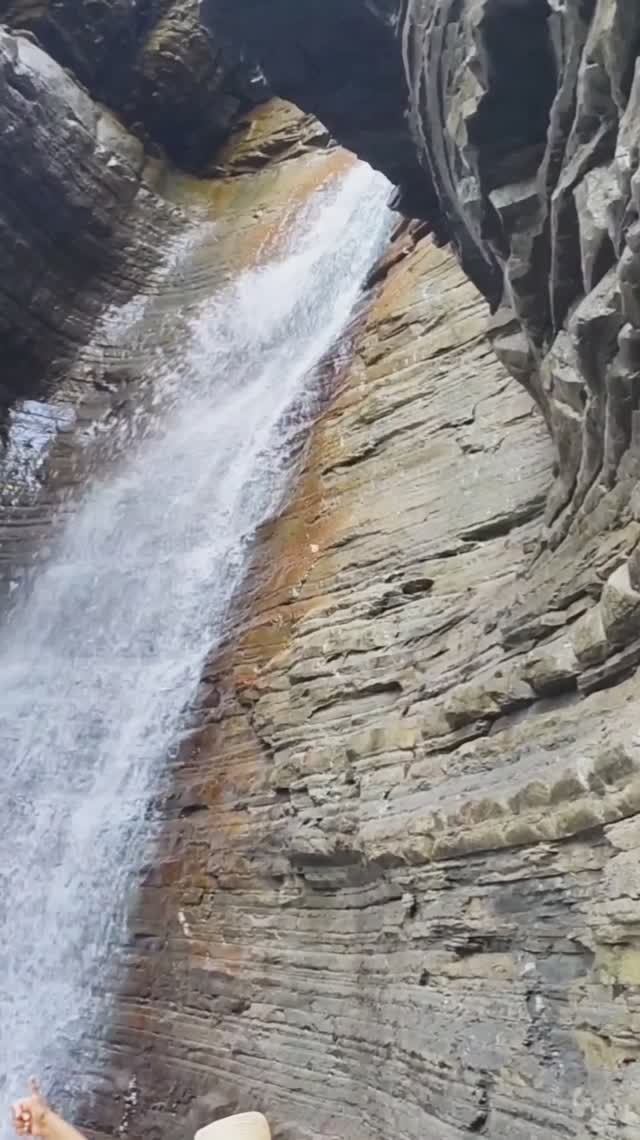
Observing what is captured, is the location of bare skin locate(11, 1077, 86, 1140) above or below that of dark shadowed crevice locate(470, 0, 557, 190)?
below

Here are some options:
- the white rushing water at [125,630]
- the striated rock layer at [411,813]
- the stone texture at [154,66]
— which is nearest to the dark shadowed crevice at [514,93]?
the striated rock layer at [411,813]

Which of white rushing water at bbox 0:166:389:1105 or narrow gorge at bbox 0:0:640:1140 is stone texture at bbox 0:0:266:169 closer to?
narrow gorge at bbox 0:0:640:1140

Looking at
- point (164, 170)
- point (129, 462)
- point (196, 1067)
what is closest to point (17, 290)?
point (129, 462)

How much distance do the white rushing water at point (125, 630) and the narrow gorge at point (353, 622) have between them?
36 millimetres

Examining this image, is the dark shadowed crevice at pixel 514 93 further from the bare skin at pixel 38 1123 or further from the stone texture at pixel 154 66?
the stone texture at pixel 154 66

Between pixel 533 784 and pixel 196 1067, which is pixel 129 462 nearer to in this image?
pixel 196 1067

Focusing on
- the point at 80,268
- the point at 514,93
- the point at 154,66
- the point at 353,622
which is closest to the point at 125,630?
the point at 353,622

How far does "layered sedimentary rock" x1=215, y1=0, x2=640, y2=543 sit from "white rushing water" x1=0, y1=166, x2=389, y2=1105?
3.31 m

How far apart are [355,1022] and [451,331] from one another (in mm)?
5336

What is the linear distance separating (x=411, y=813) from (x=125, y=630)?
4.67 m

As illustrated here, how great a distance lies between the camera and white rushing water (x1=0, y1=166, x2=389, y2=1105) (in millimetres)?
7262

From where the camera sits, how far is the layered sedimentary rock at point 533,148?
3.88m

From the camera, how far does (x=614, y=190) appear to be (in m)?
3.91

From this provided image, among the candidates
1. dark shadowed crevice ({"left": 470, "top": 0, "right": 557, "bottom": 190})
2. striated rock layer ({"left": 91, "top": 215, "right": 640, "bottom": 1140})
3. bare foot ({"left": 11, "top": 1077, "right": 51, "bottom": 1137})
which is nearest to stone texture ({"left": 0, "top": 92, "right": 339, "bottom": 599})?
striated rock layer ({"left": 91, "top": 215, "right": 640, "bottom": 1140})
